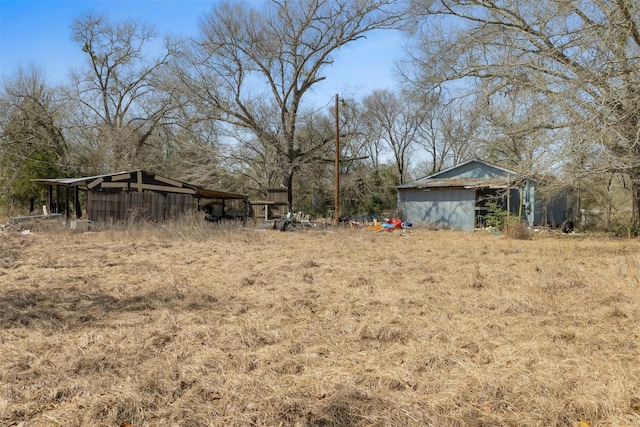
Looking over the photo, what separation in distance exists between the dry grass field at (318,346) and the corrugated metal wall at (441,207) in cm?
1466

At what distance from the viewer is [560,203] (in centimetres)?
2648

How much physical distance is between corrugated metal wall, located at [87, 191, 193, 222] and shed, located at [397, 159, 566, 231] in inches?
498

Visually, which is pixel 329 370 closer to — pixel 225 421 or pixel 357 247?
pixel 225 421

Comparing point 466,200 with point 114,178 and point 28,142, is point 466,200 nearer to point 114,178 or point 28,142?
point 114,178

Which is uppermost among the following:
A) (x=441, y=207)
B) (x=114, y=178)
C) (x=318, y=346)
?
(x=114, y=178)

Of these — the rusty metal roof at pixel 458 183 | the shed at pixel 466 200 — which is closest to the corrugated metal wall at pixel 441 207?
the shed at pixel 466 200

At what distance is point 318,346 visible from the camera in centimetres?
437

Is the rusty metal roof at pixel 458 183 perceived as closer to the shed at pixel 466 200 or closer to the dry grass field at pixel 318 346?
the shed at pixel 466 200

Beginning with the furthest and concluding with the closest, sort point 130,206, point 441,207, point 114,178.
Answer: point 441,207 < point 114,178 < point 130,206

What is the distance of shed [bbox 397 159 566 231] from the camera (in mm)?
23352

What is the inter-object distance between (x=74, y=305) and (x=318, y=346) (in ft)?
11.6

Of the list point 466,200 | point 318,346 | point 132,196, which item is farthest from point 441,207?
point 318,346

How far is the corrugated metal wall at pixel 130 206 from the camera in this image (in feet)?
59.9

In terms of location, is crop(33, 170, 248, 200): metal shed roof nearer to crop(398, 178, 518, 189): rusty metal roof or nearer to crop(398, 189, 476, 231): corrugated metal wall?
crop(398, 189, 476, 231): corrugated metal wall
